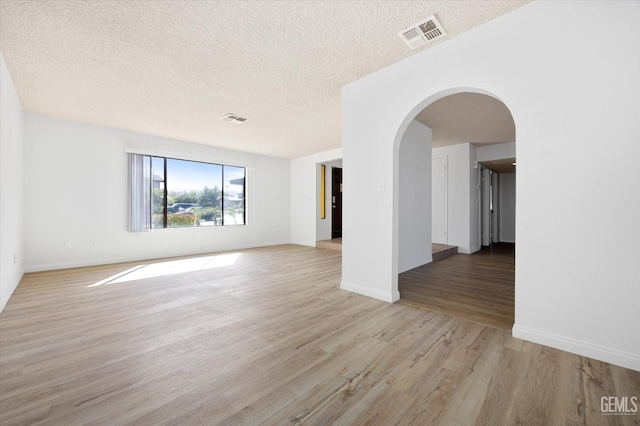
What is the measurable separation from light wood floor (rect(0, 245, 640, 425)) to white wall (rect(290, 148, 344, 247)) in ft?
15.7

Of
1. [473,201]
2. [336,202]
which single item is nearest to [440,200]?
[473,201]

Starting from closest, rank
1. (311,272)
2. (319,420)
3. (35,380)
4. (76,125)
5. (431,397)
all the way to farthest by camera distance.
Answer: (319,420), (431,397), (35,380), (311,272), (76,125)

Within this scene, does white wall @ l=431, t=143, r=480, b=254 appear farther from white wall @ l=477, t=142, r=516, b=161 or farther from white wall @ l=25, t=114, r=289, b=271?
white wall @ l=25, t=114, r=289, b=271

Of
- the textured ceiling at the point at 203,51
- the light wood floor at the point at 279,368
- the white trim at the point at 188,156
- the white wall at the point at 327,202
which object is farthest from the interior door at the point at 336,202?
the light wood floor at the point at 279,368

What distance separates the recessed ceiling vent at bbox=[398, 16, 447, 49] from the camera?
2256mm

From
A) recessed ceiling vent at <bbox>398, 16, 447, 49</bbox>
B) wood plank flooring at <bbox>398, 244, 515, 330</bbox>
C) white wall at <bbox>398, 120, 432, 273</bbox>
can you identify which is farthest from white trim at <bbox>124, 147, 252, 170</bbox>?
recessed ceiling vent at <bbox>398, 16, 447, 49</bbox>

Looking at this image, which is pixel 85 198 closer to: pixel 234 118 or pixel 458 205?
pixel 234 118

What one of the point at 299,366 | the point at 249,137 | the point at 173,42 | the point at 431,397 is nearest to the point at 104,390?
the point at 299,366

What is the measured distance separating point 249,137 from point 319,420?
5.42m

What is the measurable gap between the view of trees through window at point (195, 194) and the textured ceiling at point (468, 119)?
196 inches

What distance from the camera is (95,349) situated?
2.01m

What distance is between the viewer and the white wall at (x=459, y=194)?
6.09 metres

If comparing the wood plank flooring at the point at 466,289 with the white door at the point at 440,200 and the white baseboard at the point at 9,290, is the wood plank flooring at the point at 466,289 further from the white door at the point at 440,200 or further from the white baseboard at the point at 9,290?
the white baseboard at the point at 9,290

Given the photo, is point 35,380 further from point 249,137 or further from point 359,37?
point 249,137
